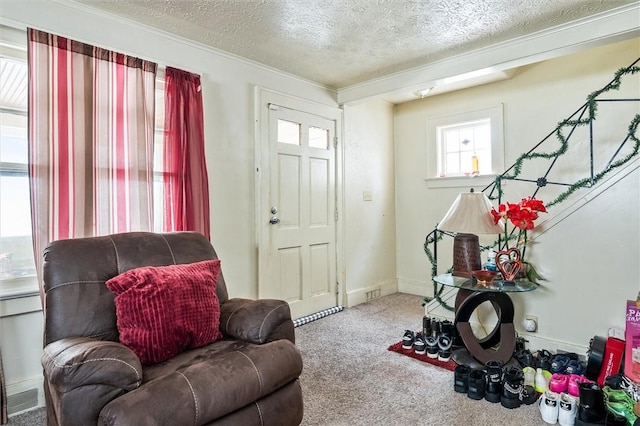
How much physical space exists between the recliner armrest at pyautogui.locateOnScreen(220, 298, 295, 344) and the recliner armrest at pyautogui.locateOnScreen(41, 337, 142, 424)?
1.72 feet

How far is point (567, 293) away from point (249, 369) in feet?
7.38

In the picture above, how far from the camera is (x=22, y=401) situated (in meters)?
1.99

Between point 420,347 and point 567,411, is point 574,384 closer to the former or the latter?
point 567,411

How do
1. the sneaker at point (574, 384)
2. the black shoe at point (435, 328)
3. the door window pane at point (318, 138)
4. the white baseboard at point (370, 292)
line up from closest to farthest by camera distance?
the sneaker at point (574, 384) < the black shoe at point (435, 328) < the door window pane at point (318, 138) < the white baseboard at point (370, 292)

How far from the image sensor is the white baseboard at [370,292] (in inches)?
154

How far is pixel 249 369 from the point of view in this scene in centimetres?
143

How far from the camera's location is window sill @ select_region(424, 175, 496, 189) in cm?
385

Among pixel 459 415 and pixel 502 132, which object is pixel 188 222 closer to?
pixel 459 415

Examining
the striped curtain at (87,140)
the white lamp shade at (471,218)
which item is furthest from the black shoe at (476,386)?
the striped curtain at (87,140)

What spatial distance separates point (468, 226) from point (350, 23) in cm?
155

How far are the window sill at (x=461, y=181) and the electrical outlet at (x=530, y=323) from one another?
61.7 inches

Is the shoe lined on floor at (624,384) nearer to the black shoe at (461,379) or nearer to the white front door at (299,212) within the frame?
the black shoe at (461,379)

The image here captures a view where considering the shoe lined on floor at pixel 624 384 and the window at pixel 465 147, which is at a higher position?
the window at pixel 465 147

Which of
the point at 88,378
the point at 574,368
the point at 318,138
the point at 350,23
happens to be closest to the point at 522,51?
the point at 350,23
